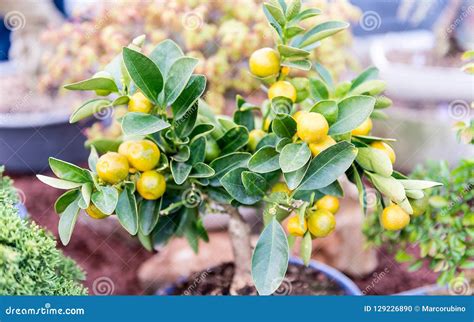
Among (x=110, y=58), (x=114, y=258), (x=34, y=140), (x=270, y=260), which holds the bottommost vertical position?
(x=114, y=258)

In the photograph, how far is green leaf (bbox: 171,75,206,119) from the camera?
2.72 feet

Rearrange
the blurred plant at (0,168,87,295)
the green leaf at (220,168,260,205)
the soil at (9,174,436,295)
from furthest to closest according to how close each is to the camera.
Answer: the soil at (9,174,436,295)
the green leaf at (220,168,260,205)
the blurred plant at (0,168,87,295)

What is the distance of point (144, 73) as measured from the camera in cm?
80

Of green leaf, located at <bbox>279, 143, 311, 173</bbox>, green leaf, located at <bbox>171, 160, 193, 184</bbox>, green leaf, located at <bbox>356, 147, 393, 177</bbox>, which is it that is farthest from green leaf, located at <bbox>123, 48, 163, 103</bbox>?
green leaf, located at <bbox>356, 147, 393, 177</bbox>

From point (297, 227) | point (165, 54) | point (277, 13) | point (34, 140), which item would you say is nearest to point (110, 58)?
point (34, 140)

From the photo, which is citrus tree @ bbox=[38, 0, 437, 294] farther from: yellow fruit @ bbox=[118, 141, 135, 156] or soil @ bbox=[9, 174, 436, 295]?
soil @ bbox=[9, 174, 436, 295]

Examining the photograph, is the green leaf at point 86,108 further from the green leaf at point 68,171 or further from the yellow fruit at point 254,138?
the yellow fruit at point 254,138

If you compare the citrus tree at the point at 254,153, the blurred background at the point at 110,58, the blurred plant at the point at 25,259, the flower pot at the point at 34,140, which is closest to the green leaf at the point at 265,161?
the citrus tree at the point at 254,153

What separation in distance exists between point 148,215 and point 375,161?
36 cm

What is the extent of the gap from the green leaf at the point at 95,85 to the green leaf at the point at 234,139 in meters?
0.19

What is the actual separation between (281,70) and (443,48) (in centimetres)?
146

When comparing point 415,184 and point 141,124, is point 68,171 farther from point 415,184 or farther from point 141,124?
point 415,184

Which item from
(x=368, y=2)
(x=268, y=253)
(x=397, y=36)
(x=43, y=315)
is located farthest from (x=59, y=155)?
(x=368, y=2)

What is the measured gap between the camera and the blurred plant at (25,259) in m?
0.72
